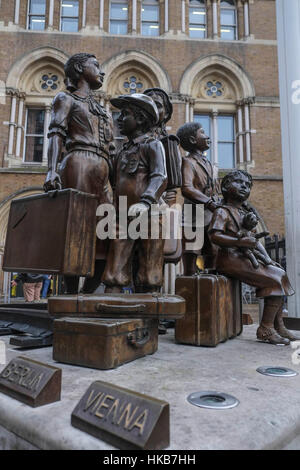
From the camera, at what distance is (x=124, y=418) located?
Result: 1148 millimetres

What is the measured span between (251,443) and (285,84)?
447 cm

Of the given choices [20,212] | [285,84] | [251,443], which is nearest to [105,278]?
[20,212]

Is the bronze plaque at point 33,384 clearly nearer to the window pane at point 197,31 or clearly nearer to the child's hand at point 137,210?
the child's hand at point 137,210

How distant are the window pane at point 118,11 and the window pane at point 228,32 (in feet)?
13.6

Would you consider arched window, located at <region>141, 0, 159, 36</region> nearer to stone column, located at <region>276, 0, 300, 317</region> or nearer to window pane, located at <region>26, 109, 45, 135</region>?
window pane, located at <region>26, 109, 45, 135</region>

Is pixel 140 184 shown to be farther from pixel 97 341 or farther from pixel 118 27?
pixel 118 27

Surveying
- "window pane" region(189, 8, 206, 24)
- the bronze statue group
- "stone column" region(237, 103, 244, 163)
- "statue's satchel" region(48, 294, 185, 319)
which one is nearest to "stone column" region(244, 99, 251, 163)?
"stone column" region(237, 103, 244, 163)

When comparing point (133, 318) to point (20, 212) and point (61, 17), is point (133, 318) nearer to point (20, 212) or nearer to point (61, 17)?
point (20, 212)

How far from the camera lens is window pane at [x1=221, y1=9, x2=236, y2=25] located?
48.1ft

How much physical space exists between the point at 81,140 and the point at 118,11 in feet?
46.8

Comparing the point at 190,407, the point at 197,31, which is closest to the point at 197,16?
the point at 197,31

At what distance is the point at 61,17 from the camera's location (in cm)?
1412

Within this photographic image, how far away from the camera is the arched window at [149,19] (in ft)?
47.0

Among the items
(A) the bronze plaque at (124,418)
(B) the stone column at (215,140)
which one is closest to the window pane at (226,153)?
(B) the stone column at (215,140)
